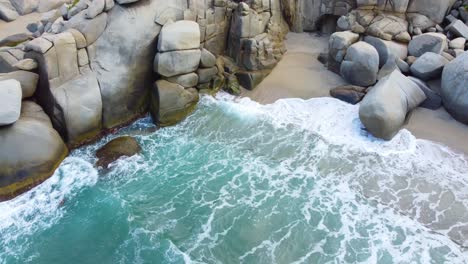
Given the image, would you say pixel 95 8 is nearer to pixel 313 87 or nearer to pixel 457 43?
pixel 313 87

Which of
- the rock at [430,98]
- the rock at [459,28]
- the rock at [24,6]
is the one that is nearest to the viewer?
the rock at [430,98]

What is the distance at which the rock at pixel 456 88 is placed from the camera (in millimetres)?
10930

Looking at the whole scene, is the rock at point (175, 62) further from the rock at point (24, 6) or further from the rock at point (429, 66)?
the rock at point (24, 6)

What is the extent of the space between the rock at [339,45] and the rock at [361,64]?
42cm

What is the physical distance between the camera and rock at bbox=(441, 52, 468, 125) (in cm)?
1093

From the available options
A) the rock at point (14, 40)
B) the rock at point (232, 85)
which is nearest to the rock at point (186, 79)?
the rock at point (232, 85)

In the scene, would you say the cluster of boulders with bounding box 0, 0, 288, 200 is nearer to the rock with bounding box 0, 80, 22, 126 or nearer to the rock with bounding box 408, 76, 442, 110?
the rock with bounding box 0, 80, 22, 126

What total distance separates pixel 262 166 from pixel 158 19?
18.0 feet

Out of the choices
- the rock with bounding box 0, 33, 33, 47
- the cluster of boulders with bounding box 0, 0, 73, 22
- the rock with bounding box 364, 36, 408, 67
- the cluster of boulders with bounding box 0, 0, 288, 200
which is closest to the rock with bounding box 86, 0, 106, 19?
the cluster of boulders with bounding box 0, 0, 288, 200

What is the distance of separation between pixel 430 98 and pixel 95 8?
1018 centimetres

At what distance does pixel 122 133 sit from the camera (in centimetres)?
1149

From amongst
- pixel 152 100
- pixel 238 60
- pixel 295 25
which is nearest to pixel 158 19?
pixel 152 100

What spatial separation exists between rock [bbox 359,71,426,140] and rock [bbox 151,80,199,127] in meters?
5.22

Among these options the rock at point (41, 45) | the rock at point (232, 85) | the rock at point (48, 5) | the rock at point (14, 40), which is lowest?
the rock at point (232, 85)
